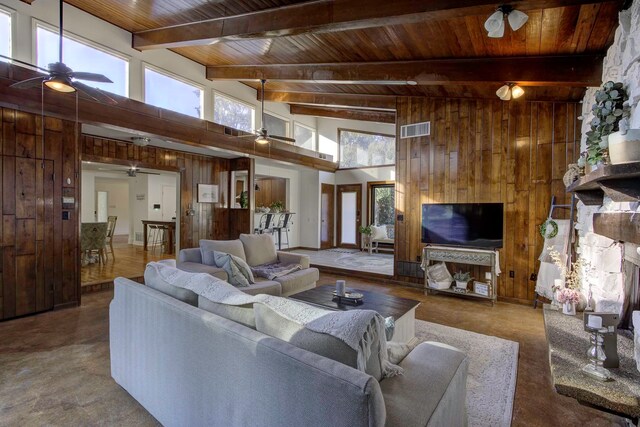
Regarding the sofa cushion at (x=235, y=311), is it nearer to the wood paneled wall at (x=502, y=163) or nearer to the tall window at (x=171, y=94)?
the wood paneled wall at (x=502, y=163)

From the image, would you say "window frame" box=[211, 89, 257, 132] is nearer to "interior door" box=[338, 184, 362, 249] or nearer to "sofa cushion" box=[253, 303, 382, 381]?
"interior door" box=[338, 184, 362, 249]

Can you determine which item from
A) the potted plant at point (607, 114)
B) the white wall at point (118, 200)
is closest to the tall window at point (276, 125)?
the potted plant at point (607, 114)

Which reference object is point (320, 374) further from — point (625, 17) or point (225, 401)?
point (625, 17)

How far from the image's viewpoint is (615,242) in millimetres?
2471

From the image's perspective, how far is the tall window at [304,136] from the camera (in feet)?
27.6

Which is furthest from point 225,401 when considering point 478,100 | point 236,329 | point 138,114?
point 478,100

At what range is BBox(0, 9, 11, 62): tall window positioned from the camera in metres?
3.43

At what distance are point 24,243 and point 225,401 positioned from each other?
380cm

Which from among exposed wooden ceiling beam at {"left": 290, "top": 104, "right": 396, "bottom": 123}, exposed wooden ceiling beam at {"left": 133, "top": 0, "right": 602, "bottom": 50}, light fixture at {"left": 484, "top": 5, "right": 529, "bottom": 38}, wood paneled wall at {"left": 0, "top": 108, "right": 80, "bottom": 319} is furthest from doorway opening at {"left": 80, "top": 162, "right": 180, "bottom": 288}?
light fixture at {"left": 484, "top": 5, "right": 529, "bottom": 38}

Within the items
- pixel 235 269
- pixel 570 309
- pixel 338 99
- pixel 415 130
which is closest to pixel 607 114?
pixel 570 309

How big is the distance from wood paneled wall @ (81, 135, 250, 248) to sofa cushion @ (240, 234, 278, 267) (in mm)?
2695

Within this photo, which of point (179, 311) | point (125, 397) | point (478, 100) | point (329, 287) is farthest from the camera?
point (478, 100)

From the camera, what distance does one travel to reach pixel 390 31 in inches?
125

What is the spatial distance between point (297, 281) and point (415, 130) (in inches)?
124
